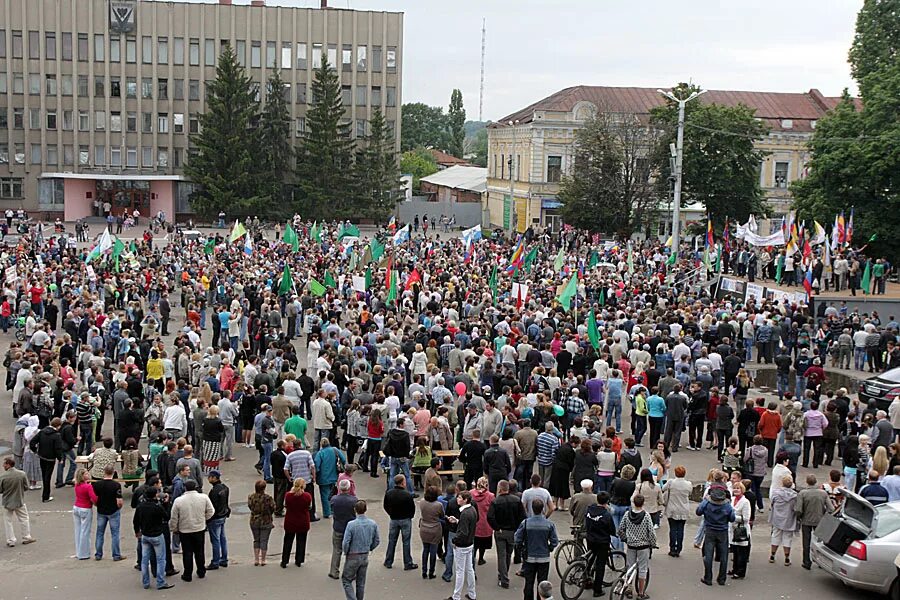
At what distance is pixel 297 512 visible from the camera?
41.5ft

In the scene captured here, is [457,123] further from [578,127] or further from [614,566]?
[614,566]

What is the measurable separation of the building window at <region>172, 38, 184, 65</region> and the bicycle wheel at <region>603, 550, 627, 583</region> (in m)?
65.3

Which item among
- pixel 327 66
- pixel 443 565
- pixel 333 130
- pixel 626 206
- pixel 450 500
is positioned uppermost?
pixel 327 66

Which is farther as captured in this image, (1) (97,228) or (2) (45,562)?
(1) (97,228)

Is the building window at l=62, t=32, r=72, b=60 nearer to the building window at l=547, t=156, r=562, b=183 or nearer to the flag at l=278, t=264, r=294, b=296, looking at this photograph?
the building window at l=547, t=156, r=562, b=183

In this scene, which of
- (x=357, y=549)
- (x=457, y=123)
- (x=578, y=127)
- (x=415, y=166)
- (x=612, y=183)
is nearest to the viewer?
(x=357, y=549)

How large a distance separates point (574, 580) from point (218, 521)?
175 inches

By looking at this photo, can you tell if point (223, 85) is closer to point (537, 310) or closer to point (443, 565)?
point (537, 310)

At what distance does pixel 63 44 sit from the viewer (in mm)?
69812

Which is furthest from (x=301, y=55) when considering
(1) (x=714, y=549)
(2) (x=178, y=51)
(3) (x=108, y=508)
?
(1) (x=714, y=549)

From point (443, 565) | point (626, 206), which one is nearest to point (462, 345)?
point (443, 565)

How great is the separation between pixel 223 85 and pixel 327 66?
711cm

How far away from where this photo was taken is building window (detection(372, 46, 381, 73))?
240 ft

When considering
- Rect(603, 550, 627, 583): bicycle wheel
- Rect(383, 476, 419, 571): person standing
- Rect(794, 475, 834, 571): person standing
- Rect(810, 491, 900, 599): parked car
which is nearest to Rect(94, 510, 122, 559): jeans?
Rect(383, 476, 419, 571): person standing
